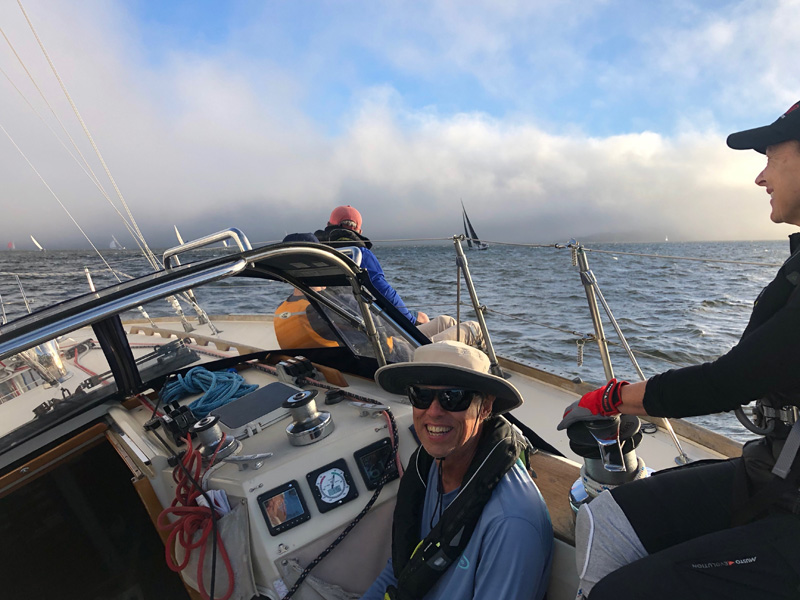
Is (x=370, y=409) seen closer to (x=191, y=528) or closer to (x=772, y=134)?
(x=191, y=528)

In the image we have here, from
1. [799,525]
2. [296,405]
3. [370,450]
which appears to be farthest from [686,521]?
[296,405]

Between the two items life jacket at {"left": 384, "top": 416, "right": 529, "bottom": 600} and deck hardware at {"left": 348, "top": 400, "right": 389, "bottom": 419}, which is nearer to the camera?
life jacket at {"left": 384, "top": 416, "right": 529, "bottom": 600}

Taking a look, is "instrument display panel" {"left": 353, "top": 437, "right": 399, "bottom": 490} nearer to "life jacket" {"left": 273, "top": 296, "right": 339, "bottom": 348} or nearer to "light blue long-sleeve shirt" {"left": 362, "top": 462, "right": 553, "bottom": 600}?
"light blue long-sleeve shirt" {"left": 362, "top": 462, "right": 553, "bottom": 600}

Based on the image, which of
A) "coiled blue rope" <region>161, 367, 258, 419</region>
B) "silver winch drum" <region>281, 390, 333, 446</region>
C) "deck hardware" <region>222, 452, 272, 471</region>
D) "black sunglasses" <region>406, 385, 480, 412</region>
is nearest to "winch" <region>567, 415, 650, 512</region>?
"black sunglasses" <region>406, 385, 480, 412</region>

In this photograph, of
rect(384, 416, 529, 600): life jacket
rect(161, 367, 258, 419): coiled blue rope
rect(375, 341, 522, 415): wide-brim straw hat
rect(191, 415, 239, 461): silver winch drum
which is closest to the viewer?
rect(384, 416, 529, 600): life jacket

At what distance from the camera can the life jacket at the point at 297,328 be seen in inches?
112

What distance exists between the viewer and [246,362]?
2832mm

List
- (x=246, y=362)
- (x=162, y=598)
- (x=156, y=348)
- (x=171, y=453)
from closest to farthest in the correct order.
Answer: (x=171, y=453) < (x=162, y=598) < (x=156, y=348) < (x=246, y=362)

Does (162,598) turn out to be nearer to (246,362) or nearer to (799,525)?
(246,362)

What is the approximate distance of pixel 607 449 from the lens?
1310 millimetres

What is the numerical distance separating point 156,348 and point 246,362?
0.54 meters

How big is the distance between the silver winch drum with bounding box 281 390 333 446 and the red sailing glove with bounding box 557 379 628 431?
91 cm

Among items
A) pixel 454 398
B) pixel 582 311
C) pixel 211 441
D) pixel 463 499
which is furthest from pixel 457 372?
pixel 582 311

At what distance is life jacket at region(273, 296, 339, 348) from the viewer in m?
2.85
